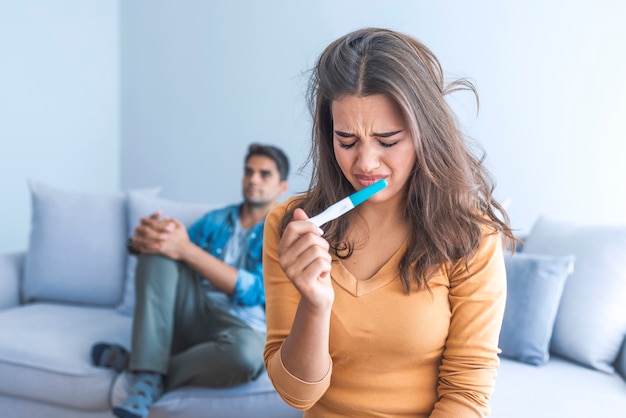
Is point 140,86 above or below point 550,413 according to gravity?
above

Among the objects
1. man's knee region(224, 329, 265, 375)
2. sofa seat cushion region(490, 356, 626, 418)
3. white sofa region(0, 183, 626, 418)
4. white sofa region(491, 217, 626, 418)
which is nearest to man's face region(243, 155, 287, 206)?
man's knee region(224, 329, 265, 375)

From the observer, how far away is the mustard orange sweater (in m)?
0.94

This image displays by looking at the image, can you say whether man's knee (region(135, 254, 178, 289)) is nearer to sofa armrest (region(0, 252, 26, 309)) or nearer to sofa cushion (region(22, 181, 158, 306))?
sofa cushion (region(22, 181, 158, 306))

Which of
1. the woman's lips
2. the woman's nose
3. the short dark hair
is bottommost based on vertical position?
the short dark hair

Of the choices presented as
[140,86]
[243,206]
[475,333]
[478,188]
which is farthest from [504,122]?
[140,86]

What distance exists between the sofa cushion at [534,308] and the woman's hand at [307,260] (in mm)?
1056

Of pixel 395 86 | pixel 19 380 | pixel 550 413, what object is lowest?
pixel 19 380

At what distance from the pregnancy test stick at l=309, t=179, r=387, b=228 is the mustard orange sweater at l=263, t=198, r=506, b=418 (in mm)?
139

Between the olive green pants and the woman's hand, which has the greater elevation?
the woman's hand

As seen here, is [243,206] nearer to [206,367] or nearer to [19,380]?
[206,367]

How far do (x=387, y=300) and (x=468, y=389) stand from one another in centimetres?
18

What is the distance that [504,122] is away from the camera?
227cm

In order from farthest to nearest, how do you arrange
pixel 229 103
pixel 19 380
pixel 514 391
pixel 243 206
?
1. pixel 229 103
2. pixel 243 206
3. pixel 19 380
4. pixel 514 391

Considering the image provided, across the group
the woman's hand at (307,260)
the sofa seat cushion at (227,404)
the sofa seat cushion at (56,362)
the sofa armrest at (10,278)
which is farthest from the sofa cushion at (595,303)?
the sofa armrest at (10,278)
